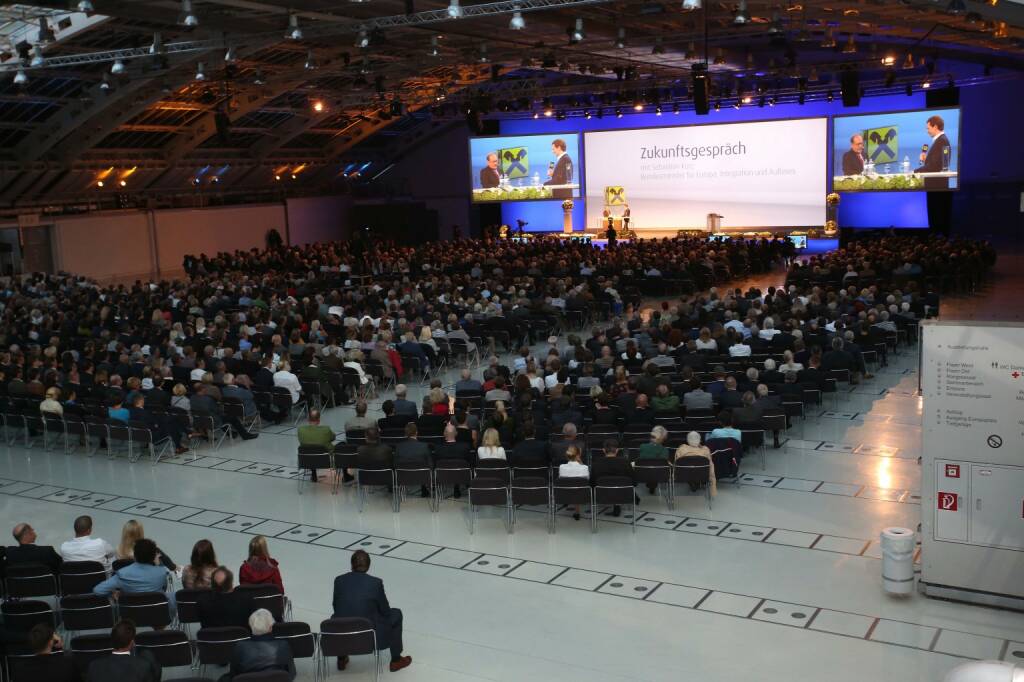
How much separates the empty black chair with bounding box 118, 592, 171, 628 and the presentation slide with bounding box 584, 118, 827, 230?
106 feet

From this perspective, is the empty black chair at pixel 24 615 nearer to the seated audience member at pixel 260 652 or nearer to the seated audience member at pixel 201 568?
the seated audience member at pixel 201 568

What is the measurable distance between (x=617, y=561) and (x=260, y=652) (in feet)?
13.4

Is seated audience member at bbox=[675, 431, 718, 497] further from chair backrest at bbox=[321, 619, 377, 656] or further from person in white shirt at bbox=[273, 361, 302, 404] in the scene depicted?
person in white shirt at bbox=[273, 361, 302, 404]

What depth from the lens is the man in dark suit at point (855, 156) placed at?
34.8 m

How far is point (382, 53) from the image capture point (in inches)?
1325

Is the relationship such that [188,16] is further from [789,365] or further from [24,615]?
[24,615]

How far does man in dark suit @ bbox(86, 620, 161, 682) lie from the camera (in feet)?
20.3

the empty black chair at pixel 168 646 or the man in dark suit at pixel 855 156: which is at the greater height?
the man in dark suit at pixel 855 156

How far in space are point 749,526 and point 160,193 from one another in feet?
123

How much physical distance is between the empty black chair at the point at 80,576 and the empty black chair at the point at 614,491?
481 centimetres

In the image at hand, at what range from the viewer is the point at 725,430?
38.8 feet

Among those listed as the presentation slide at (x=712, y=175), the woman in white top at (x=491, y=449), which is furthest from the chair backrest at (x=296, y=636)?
the presentation slide at (x=712, y=175)

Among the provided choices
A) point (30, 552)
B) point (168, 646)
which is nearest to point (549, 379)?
point (30, 552)

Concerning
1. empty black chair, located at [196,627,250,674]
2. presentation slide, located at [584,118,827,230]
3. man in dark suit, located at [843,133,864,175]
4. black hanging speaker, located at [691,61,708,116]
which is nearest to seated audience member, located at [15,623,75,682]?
empty black chair, located at [196,627,250,674]
